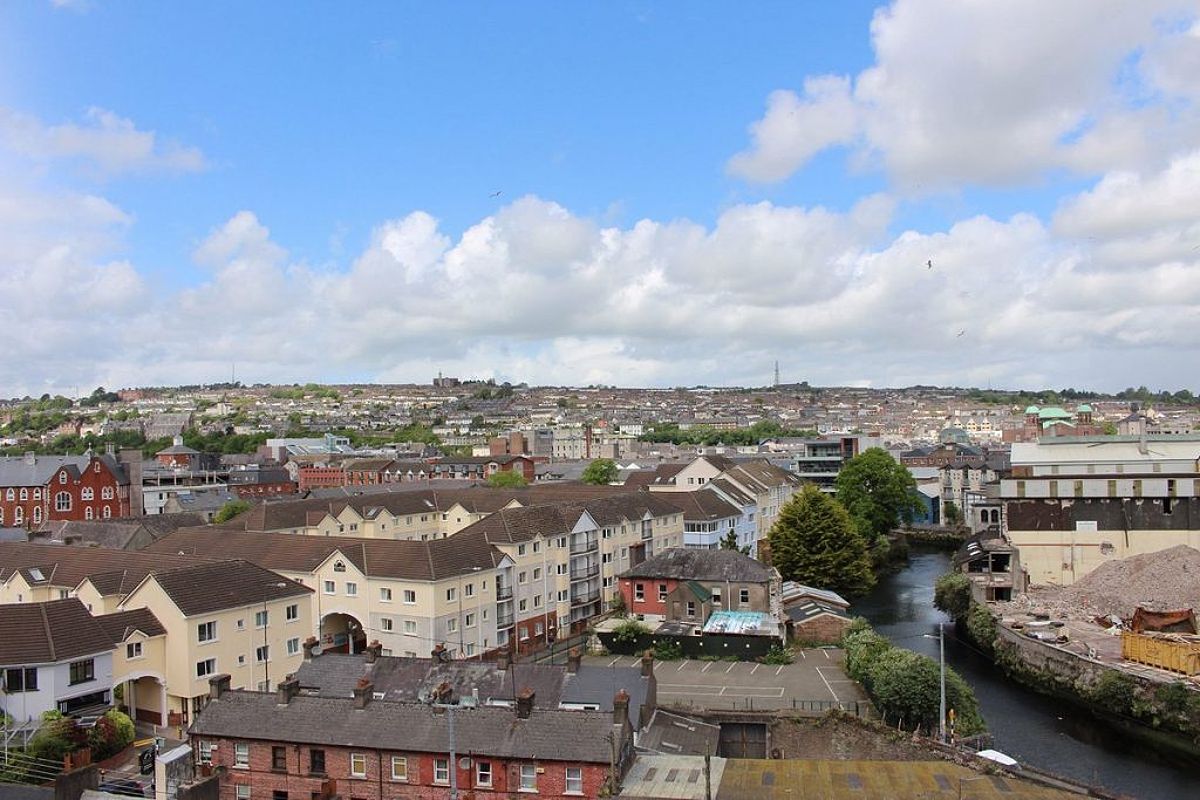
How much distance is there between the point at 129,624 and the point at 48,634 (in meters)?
2.80

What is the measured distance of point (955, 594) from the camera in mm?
51250

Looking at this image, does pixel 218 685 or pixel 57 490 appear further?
pixel 57 490

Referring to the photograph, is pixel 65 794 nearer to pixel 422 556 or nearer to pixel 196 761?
pixel 196 761

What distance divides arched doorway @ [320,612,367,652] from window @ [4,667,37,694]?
14.2 metres

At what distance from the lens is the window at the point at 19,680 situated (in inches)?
1080

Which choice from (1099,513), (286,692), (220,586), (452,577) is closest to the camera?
(286,692)

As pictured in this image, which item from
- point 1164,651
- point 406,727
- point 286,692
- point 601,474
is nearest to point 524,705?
Answer: point 406,727

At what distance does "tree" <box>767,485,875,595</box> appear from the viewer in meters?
56.5

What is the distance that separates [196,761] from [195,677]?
8.05m

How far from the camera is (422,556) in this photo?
40125mm

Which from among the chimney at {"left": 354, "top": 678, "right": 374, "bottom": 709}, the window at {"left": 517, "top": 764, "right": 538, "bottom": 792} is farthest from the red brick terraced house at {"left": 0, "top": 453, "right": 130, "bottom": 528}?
the window at {"left": 517, "top": 764, "right": 538, "bottom": 792}

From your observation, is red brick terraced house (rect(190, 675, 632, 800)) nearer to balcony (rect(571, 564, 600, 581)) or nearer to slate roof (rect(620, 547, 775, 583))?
slate roof (rect(620, 547, 775, 583))

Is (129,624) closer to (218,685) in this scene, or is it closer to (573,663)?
(218,685)

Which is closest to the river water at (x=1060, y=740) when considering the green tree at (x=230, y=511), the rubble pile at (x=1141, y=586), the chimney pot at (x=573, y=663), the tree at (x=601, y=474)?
the rubble pile at (x=1141, y=586)
